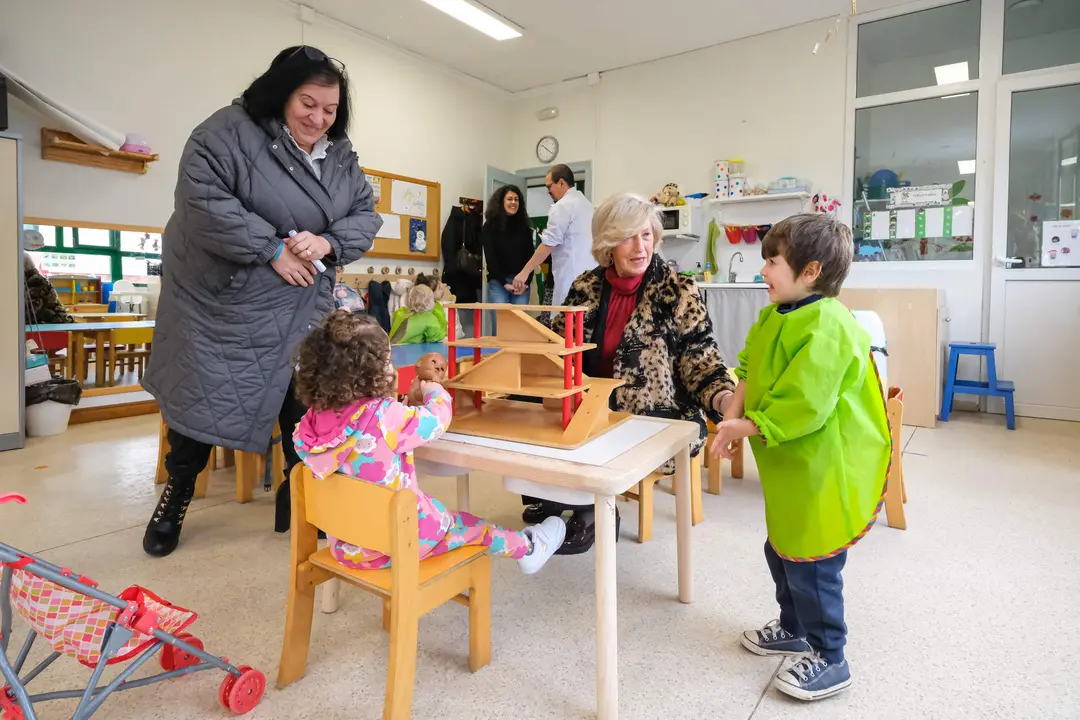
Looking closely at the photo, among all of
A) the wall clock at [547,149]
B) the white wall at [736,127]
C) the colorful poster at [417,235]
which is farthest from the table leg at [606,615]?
the wall clock at [547,149]

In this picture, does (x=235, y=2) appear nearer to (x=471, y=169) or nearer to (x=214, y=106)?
(x=214, y=106)

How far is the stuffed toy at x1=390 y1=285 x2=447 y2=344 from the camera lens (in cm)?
376

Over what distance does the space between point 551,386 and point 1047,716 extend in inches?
43.5

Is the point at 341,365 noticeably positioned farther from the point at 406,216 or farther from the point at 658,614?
the point at 406,216

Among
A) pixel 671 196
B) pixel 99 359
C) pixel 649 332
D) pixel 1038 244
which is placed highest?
pixel 671 196

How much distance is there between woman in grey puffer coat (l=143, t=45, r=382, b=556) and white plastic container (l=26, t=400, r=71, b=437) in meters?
2.01

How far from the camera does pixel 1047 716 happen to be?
1.16 meters

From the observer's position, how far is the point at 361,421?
1.13 meters

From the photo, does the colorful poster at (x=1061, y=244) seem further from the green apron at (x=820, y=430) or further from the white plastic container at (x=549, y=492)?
the white plastic container at (x=549, y=492)

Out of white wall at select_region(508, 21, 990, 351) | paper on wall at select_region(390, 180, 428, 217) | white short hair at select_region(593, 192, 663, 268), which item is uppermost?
white wall at select_region(508, 21, 990, 351)

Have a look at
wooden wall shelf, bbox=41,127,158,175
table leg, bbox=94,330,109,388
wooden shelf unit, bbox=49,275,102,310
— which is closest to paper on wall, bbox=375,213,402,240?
wooden wall shelf, bbox=41,127,158,175

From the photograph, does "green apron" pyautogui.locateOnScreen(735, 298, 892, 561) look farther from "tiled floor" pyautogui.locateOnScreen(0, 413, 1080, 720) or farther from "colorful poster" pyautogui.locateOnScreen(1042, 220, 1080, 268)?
"colorful poster" pyautogui.locateOnScreen(1042, 220, 1080, 268)

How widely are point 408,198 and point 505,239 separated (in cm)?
117

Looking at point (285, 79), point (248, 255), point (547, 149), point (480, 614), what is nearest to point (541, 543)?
point (480, 614)
